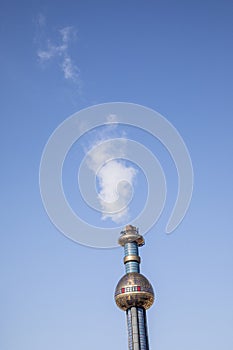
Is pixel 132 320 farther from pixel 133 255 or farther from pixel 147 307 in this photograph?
pixel 133 255

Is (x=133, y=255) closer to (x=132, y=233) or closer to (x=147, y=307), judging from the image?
(x=132, y=233)

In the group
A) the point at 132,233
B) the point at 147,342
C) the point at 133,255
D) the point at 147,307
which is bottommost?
the point at 147,342

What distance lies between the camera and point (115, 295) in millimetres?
139250

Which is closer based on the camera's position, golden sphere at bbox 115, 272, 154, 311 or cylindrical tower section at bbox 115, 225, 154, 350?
cylindrical tower section at bbox 115, 225, 154, 350

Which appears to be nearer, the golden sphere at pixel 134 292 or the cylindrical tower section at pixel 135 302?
the cylindrical tower section at pixel 135 302

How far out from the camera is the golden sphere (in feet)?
441

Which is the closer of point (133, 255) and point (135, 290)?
point (135, 290)

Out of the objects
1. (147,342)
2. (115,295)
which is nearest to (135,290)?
(115,295)

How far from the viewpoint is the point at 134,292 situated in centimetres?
13412

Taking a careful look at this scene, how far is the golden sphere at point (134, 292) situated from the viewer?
441ft

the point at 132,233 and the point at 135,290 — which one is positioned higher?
the point at 132,233

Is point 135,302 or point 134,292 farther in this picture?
point 135,302

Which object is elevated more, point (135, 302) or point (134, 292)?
point (134, 292)

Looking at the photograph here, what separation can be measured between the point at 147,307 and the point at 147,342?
452 inches
